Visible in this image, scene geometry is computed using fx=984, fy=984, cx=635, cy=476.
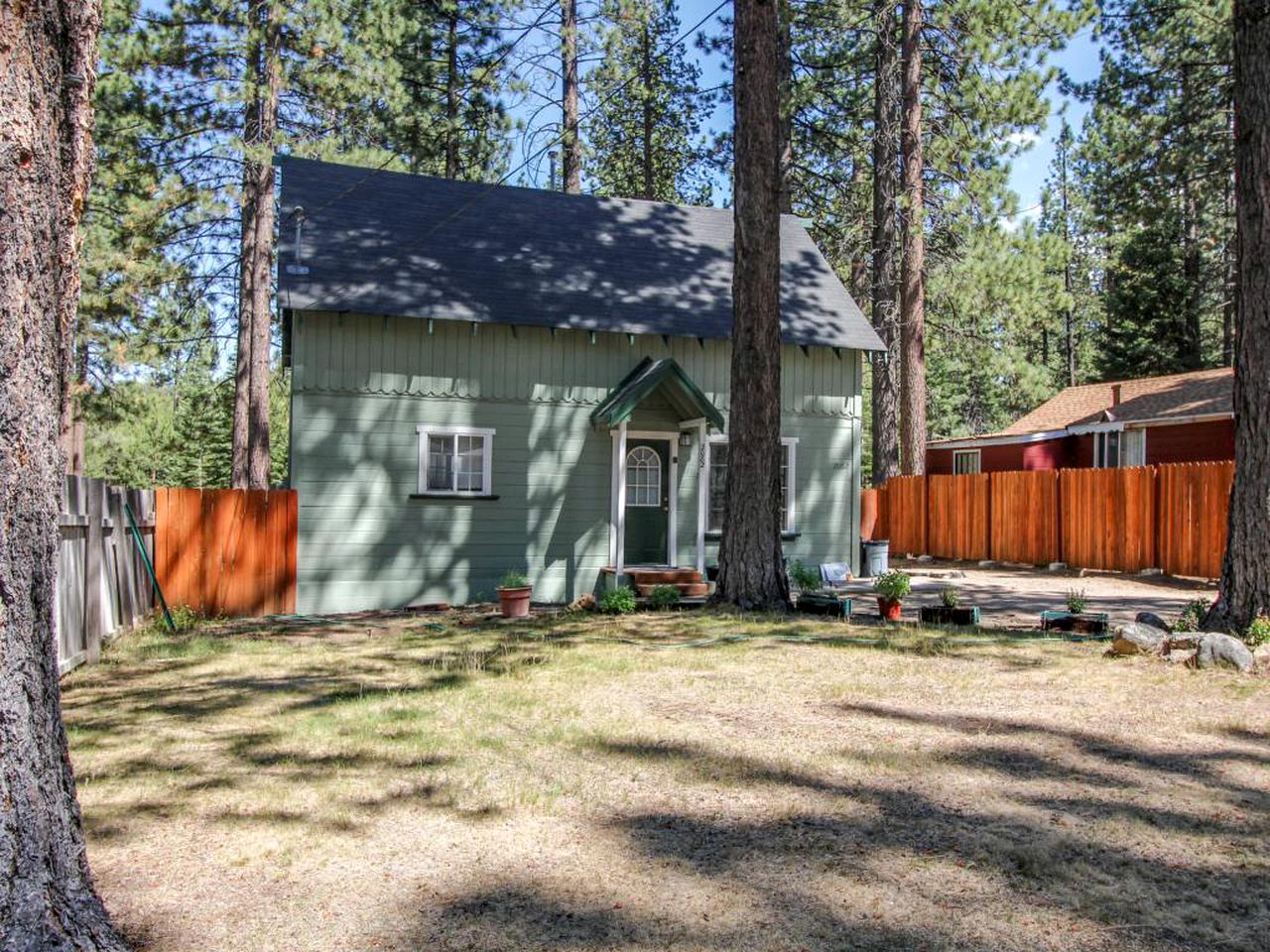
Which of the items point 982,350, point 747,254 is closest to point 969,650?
point 747,254

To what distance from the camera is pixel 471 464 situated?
1428cm

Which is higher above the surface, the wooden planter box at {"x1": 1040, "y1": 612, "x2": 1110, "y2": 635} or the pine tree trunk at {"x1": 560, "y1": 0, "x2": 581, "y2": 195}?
the pine tree trunk at {"x1": 560, "y1": 0, "x2": 581, "y2": 195}

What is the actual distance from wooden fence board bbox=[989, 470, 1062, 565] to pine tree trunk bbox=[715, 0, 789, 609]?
1068cm

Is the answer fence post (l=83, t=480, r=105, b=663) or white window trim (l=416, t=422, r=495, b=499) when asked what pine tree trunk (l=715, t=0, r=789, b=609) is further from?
fence post (l=83, t=480, r=105, b=663)

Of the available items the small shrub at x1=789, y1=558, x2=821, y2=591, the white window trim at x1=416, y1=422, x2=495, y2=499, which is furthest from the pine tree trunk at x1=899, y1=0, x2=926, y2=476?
the white window trim at x1=416, y1=422, x2=495, y2=499

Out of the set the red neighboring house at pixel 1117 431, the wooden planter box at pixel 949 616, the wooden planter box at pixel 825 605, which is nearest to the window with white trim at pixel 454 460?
the wooden planter box at pixel 825 605

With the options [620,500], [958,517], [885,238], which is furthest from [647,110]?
[620,500]

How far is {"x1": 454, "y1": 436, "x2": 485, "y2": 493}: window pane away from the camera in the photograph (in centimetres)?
1422

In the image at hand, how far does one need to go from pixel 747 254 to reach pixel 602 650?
16.4 feet

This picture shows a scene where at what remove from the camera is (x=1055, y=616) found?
32.8ft

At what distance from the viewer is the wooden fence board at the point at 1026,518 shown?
19656 mm

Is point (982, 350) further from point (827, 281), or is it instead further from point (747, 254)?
point (747, 254)

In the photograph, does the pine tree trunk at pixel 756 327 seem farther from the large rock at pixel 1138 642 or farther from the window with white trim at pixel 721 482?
the window with white trim at pixel 721 482

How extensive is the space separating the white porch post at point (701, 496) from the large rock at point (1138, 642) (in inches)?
275
